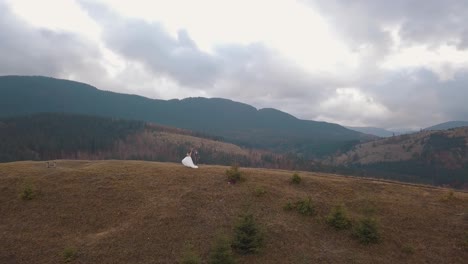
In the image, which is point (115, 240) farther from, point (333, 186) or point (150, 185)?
point (333, 186)

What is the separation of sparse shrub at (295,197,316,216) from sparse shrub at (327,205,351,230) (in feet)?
7.30

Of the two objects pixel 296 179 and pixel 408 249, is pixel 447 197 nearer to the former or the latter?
pixel 408 249

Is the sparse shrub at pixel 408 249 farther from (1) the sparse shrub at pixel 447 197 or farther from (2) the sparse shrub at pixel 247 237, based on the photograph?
(1) the sparse shrub at pixel 447 197

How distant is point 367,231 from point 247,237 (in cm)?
1019

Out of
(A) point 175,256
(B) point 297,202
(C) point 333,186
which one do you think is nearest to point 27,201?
(A) point 175,256

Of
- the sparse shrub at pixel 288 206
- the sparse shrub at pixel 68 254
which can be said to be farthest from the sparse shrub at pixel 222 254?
the sparse shrub at pixel 288 206

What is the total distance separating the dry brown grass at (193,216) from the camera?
1104 inches

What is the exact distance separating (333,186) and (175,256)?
68.8 ft

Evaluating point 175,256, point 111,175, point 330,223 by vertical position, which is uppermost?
point 111,175

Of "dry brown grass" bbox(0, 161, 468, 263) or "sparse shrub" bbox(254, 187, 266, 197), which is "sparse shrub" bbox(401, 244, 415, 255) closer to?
"dry brown grass" bbox(0, 161, 468, 263)

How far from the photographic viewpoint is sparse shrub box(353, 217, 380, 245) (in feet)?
97.5

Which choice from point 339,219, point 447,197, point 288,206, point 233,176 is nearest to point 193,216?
point 233,176

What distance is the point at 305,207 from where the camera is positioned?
3466 cm

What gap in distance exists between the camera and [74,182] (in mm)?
39656
